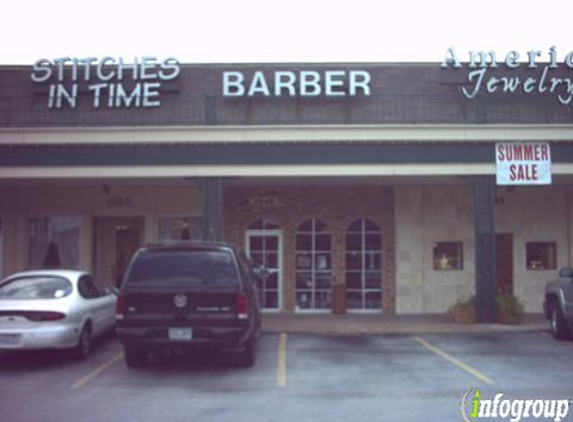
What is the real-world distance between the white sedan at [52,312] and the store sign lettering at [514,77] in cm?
1075

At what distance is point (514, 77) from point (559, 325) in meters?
7.05

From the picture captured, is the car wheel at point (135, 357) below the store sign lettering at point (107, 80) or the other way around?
below

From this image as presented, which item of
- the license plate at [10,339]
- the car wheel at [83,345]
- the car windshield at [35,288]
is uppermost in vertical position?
the car windshield at [35,288]

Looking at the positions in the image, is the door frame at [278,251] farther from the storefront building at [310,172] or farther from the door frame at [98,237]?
the door frame at [98,237]

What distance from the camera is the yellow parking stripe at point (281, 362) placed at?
9477 millimetres

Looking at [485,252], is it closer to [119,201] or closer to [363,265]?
[363,265]

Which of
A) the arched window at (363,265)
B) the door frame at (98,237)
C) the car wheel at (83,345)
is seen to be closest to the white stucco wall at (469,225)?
the arched window at (363,265)

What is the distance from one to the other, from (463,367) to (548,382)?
148cm

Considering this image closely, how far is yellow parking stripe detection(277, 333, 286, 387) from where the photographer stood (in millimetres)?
9477

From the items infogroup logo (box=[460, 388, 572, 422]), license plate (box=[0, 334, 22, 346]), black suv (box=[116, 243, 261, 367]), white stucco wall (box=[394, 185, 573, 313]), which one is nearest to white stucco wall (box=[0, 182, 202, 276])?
white stucco wall (box=[394, 185, 573, 313])

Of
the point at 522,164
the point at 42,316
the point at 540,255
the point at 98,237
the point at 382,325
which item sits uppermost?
the point at 522,164

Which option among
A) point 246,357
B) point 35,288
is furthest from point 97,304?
point 246,357

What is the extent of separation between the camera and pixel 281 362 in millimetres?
11062

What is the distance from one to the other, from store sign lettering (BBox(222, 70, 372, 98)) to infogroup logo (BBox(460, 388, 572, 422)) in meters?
10.7
